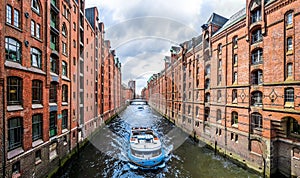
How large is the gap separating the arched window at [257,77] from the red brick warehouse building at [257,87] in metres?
0.02

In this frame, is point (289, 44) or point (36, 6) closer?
point (289, 44)

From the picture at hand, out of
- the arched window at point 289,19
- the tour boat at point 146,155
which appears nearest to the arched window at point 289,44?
the arched window at point 289,19

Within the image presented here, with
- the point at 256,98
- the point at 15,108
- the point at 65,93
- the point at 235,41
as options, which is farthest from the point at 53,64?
the point at 256,98

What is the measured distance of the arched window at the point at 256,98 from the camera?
16.3 m

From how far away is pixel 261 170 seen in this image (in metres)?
15.1

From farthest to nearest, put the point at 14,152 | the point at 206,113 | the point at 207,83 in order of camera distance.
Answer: the point at 206,113 → the point at 207,83 → the point at 14,152

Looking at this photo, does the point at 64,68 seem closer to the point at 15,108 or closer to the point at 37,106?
the point at 37,106

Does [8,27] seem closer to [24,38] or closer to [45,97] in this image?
[24,38]

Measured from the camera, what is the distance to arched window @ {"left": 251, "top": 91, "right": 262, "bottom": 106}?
53.4 feet

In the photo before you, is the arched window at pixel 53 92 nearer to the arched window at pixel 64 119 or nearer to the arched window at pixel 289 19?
the arched window at pixel 64 119

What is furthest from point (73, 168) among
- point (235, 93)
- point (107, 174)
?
point (235, 93)

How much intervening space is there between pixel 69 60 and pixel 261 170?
72.8 feet

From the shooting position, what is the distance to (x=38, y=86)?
14258 millimetres

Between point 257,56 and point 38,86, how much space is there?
19.4 metres
